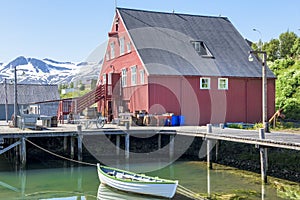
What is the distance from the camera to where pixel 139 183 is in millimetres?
15117

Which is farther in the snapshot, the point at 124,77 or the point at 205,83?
the point at 124,77

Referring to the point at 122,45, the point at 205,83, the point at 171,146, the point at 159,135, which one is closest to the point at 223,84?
the point at 205,83

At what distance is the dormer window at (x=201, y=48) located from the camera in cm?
3016

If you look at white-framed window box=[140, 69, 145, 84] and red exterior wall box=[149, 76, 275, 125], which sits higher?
white-framed window box=[140, 69, 145, 84]

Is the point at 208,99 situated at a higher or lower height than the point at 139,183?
higher

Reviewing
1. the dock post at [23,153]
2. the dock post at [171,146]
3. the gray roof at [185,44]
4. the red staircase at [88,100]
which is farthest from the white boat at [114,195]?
the red staircase at [88,100]

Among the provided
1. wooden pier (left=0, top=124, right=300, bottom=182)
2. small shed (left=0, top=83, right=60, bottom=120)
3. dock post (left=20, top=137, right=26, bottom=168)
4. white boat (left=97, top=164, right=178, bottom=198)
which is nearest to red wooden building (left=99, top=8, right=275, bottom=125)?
wooden pier (left=0, top=124, right=300, bottom=182)

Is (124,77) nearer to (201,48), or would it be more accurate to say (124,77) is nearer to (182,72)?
(182,72)

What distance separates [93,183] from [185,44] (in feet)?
48.8

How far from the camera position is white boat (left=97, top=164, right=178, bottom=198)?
14.7 metres

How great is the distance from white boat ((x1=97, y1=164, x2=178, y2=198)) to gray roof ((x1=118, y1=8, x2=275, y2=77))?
11.0 m

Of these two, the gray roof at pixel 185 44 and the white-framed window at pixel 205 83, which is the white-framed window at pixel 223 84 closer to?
the gray roof at pixel 185 44

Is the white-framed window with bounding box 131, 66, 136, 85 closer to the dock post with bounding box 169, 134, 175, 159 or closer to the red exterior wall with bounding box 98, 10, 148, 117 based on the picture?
the red exterior wall with bounding box 98, 10, 148, 117

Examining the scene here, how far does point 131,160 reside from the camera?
920 inches
